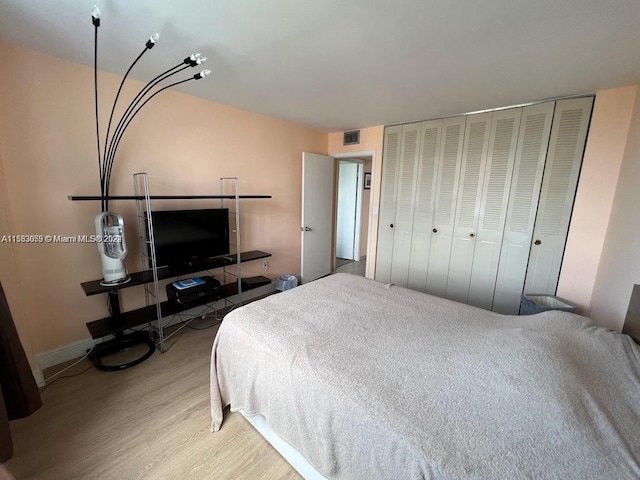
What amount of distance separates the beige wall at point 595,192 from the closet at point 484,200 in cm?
7

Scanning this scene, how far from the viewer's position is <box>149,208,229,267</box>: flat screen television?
2363 mm

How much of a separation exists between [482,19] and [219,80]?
191 cm

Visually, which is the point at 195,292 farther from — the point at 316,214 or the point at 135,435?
the point at 316,214

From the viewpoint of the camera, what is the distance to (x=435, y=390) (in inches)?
42.6

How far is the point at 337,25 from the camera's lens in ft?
4.72

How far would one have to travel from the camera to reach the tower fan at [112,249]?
2.02 meters

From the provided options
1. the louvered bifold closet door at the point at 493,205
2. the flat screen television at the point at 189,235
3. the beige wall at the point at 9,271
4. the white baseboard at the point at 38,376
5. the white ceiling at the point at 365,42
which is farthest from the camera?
the louvered bifold closet door at the point at 493,205

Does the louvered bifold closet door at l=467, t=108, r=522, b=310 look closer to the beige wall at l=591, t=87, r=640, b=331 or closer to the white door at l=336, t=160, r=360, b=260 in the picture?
the beige wall at l=591, t=87, r=640, b=331

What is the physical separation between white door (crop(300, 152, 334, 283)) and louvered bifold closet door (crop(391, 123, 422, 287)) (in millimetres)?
1124

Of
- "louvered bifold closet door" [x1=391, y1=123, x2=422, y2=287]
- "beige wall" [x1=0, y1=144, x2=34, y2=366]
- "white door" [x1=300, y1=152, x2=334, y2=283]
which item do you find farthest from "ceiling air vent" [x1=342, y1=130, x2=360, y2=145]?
"beige wall" [x1=0, y1=144, x2=34, y2=366]

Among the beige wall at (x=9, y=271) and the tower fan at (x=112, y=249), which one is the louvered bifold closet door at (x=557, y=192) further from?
the beige wall at (x=9, y=271)

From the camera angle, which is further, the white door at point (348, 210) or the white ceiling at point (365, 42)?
the white door at point (348, 210)

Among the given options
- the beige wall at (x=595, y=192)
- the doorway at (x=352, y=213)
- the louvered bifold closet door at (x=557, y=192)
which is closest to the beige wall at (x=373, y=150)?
the doorway at (x=352, y=213)

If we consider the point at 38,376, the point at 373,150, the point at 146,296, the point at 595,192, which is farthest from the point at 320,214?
the point at 38,376
